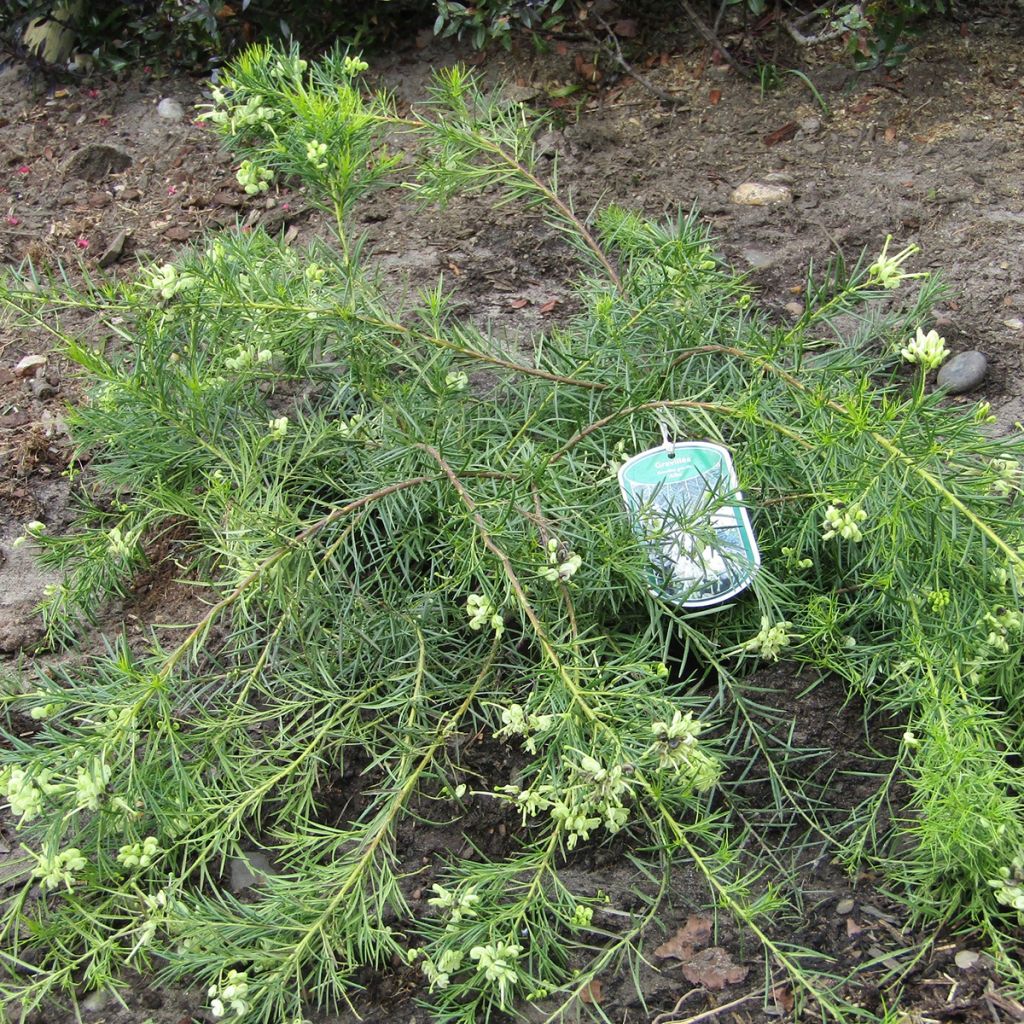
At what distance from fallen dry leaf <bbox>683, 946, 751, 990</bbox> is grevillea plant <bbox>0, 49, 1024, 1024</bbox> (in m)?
0.07

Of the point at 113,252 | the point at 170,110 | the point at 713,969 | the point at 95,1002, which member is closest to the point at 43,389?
the point at 113,252

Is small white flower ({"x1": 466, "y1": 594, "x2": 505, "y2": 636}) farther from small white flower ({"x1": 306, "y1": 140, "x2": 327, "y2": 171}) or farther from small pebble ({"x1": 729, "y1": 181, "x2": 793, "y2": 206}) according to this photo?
small pebble ({"x1": 729, "y1": 181, "x2": 793, "y2": 206})

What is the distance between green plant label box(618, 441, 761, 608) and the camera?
1.98 metres

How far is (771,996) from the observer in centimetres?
178

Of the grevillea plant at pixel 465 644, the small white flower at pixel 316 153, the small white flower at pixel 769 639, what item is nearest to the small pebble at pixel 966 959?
the grevillea plant at pixel 465 644

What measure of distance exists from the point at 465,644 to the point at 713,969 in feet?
2.44

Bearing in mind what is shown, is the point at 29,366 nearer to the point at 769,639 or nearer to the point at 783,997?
the point at 769,639

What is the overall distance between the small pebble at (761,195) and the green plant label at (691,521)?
143 cm

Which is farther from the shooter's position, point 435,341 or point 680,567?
point 435,341

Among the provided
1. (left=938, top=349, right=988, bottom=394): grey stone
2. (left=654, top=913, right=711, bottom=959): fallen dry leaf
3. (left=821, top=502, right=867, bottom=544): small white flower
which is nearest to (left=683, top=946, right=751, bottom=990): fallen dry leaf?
(left=654, top=913, right=711, bottom=959): fallen dry leaf

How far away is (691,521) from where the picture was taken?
1964 millimetres

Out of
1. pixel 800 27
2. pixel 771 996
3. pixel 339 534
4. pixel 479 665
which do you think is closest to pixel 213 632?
pixel 339 534

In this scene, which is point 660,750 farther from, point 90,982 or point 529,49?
point 529,49

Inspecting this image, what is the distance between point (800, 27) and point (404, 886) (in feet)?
10.4
